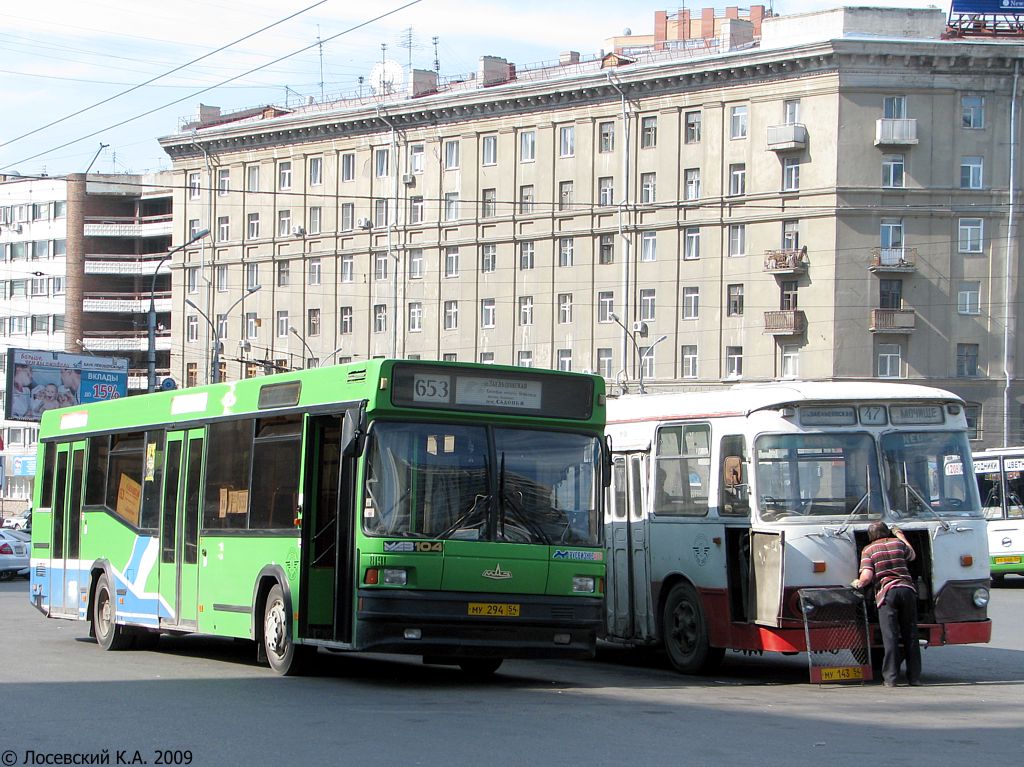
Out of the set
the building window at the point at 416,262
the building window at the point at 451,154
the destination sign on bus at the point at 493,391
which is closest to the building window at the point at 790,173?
the building window at the point at 451,154

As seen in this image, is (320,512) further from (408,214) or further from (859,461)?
(408,214)

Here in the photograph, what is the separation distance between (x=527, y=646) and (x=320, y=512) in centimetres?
220

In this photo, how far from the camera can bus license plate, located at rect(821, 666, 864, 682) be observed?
15062 millimetres

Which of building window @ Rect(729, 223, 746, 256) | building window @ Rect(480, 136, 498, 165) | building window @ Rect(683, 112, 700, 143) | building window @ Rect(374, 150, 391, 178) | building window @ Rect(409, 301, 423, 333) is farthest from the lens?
building window @ Rect(374, 150, 391, 178)

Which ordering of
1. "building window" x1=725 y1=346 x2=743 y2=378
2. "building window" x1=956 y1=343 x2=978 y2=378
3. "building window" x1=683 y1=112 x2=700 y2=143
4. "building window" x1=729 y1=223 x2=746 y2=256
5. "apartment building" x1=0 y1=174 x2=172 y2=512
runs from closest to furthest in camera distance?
1. "building window" x1=956 y1=343 x2=978 y2=378
2. "building window" x1=725 y1=346 x2=743 y2=378
3. "building window" x1=729 y1=223 x2=746 y2=256
4. "building window" x1=683 y1=112 x2=700 y2=143
5. "apartment building" x1=0 y1=174 x2=172 y2=512

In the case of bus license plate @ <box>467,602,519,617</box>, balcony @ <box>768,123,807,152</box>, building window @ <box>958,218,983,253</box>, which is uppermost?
balcony @ <box>768,123,807,152</box>

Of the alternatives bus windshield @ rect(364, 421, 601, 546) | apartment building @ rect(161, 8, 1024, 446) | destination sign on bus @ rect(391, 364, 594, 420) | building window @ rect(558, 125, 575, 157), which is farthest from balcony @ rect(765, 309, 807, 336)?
bus windshield @ rect(364, 421, 601, 546)

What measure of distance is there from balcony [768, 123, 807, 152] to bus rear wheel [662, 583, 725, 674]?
49.6 meters

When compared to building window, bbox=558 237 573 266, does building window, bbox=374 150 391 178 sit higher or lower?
higher

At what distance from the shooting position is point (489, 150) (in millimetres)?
72000

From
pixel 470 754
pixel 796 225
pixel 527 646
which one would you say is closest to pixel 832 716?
pixel 527 646

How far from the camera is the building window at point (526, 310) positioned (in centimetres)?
7112

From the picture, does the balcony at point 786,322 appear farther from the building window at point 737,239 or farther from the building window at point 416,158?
the building window at point 416,158

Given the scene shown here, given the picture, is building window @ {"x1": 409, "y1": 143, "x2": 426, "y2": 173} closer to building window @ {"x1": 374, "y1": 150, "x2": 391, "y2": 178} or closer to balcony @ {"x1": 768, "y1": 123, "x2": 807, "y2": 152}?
building window @ {"x1": 374, "y1": 150, "x2": 391, "y2": 178}
